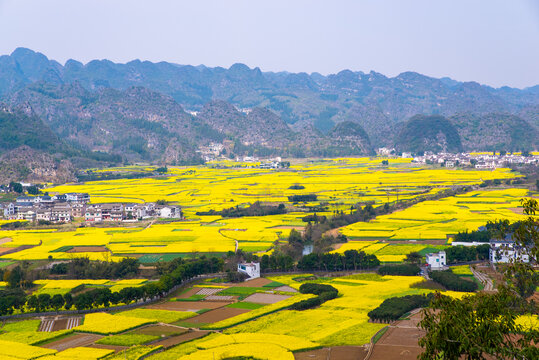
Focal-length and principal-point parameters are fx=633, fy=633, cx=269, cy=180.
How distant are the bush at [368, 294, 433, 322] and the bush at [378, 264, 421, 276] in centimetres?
577

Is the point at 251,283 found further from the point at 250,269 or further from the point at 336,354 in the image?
the point at 336,354

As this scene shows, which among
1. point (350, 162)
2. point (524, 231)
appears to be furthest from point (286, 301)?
point (350, 162)

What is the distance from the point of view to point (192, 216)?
190 feet

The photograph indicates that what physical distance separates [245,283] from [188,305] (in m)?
4.94

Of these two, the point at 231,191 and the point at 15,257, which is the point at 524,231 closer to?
the point at 15,257

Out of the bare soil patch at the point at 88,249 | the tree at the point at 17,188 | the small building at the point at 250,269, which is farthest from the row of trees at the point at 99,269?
the tree at the point at 17,188

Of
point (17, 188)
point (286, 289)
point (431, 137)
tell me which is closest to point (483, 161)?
point (431, 137)

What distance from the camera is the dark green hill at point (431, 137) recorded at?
13800 centimetres

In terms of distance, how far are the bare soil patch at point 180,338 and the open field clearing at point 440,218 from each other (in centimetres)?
2211

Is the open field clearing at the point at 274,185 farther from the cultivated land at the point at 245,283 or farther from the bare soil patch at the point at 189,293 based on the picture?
the bare soil patch at the point at 189,293

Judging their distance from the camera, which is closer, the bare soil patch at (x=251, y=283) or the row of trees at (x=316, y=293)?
the row of trees at (x=316, y=293)

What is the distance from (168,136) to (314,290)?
11540 cm

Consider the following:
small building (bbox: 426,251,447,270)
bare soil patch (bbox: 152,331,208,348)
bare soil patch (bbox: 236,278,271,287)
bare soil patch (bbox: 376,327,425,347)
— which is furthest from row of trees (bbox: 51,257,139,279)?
small building (bbox: 426,251,447,270)

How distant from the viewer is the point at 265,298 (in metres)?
30.5
